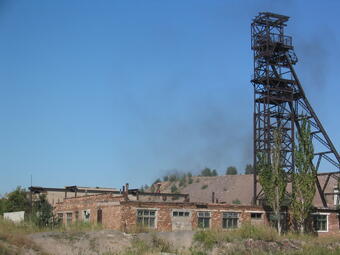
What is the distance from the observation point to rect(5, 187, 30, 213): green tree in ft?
188

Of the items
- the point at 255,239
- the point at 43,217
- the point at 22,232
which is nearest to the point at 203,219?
the point at 255,239

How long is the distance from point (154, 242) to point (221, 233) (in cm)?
506

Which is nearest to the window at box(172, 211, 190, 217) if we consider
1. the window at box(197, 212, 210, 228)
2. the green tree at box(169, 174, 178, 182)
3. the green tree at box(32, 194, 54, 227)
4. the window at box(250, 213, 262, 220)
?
the window at box(197, 212, 210, 228)

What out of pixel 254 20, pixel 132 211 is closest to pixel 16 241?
pixel 132 211

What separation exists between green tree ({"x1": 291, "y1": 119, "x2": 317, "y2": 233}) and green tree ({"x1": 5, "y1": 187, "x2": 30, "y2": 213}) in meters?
28.6

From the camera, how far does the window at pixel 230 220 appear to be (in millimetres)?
42812

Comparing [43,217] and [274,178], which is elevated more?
[274,178]

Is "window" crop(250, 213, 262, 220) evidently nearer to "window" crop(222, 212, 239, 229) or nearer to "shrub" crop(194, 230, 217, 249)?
"window" crop(222, 212, 239, 229)

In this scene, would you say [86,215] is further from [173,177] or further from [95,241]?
[173,177]

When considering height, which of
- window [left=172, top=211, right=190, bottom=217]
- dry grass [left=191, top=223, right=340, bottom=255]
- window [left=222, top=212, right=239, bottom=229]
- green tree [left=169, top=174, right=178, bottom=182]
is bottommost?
dry grass [left=191, top=223, right=340, bottom=255]

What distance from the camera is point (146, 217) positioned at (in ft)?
130

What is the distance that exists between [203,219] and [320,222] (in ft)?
41.8

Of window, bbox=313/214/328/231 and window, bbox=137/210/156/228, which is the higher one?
window, bbox=137/210/156/228

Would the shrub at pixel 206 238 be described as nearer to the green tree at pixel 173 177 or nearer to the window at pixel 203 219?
the window at pixel 203 219
